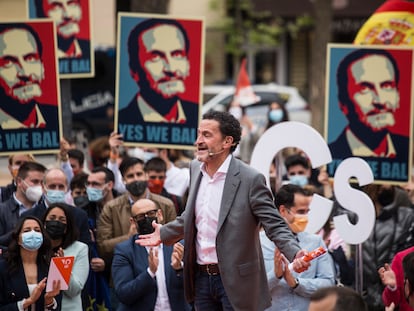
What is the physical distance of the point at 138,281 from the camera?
8.07 metres

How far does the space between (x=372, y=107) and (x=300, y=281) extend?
2.84m

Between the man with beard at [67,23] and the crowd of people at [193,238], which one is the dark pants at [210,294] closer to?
the crowd of people at [193,238]

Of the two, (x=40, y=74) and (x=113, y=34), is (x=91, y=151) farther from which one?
(x=113, y=34)

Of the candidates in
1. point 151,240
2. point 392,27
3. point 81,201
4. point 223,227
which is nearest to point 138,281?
point 151,240

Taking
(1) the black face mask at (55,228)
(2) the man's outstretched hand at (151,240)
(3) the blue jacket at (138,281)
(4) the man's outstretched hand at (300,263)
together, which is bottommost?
(3) the blue jacket at (138,281)

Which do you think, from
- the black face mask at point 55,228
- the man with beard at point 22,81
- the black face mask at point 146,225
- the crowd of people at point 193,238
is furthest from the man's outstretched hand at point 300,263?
the man with beard at point 22,81

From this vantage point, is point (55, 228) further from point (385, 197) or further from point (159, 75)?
point (385, 197)

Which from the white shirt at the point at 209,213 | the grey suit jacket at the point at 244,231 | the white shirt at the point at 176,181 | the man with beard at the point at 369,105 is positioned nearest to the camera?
the grey suit jacket at the point at 244,231

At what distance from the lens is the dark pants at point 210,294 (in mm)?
6926

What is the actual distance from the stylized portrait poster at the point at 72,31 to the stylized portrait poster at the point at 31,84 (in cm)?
139

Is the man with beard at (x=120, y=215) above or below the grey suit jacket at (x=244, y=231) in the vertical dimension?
below

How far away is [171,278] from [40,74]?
3133 mm

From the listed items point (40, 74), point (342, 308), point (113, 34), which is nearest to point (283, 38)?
point (113, 34)

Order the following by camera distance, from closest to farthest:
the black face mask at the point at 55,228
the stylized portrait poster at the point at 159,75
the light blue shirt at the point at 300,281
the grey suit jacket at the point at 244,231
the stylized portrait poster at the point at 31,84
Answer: the grey suit jacket at the point at 244,231, the light blue shirt at the point at 300,281, the black face mask at the point at 55,228, the stylized portrait poster at the point at 31,84, the stylized portrait poster at the point at 159,75
